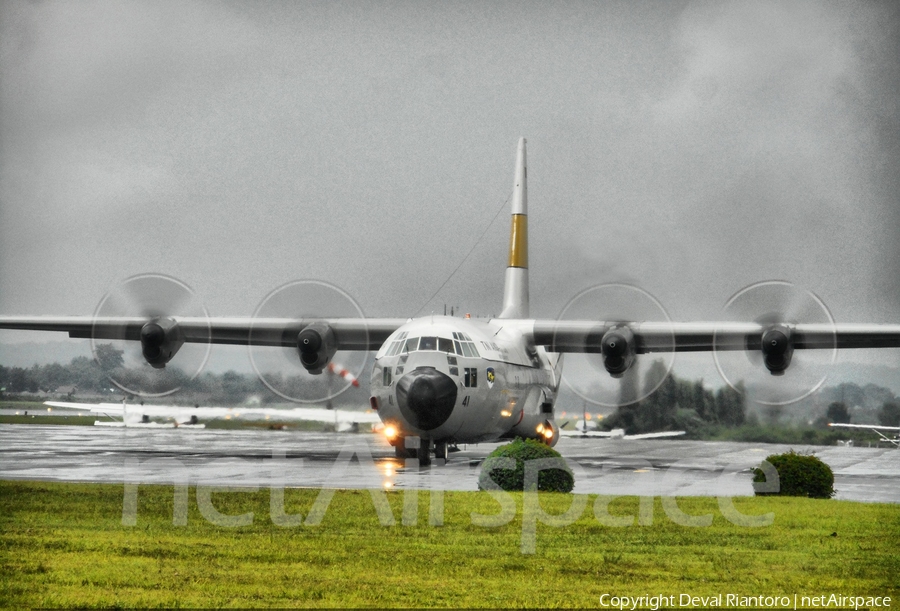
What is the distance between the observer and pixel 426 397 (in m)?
21.6

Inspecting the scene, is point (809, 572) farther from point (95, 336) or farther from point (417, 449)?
point (95, 336)

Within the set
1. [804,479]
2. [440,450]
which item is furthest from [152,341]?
[804,479]

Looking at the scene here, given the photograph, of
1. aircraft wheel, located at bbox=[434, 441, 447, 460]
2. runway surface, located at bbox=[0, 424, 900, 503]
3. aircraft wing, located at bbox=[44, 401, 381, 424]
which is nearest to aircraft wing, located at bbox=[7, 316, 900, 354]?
runway surface, located at bbox=[0, 424, 900, 503]

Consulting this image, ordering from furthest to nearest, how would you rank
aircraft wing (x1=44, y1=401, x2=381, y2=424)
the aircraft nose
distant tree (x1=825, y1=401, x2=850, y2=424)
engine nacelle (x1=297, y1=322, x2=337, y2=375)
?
aircraft wing (x1=44, y1=401, x2=381, y2=424)
distant tree (x1=825, y1=401, x2=850, y2=424)
engine nacelle (x1=297, y1=322, x2=337, y2=375)
the aircraft nose

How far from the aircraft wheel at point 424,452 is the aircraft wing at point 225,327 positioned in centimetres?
634

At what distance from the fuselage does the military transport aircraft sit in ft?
0.11

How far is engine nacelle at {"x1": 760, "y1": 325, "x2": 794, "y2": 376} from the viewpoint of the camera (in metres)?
26.2

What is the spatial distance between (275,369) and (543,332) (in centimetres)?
819

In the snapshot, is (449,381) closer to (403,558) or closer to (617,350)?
(617,350)

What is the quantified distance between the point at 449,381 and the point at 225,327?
35.9ft

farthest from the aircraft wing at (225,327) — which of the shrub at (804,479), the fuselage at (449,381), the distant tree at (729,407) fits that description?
the distant tree at (729,407)

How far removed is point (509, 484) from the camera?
1686cm

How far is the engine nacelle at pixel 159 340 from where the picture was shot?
29.3m

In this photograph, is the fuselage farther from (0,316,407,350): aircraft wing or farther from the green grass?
the green grass
